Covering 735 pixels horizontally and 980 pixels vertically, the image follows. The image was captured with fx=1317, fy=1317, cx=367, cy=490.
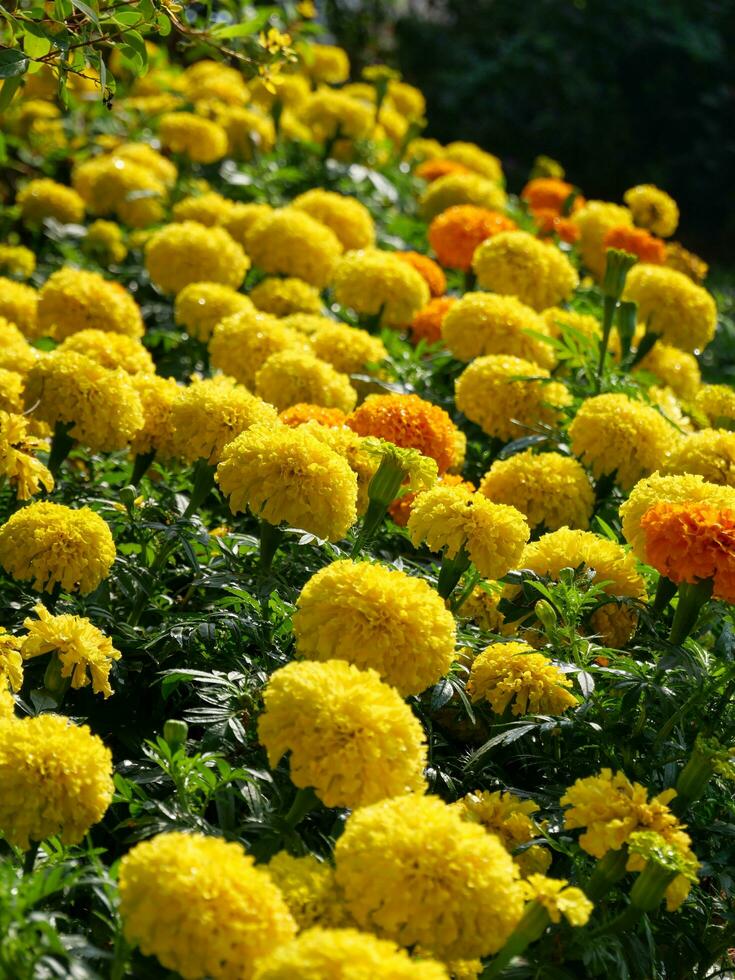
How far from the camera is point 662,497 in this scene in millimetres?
2281

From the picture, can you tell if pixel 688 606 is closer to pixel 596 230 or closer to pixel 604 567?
pixel 604 567

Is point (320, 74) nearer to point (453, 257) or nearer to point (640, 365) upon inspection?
point (453, 257)

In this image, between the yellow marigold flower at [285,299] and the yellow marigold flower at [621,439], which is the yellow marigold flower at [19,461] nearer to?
the yellow marigold flower at [621,439]

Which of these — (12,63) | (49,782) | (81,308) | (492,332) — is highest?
(12,63)

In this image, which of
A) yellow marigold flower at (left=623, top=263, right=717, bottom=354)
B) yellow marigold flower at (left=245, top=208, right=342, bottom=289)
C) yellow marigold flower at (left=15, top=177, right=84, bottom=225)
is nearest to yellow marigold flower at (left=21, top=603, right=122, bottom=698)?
yellow marigold flower at (left=245, top=208, right=342, bottom=289)

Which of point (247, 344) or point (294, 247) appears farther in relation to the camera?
point (294, 247)

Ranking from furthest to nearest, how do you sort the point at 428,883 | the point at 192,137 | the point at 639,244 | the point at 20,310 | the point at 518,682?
the point at 192,137 → the point at 639,244 → the point at 20,310 → the point at 518,682 → the point at 428,883

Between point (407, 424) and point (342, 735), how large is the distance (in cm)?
116

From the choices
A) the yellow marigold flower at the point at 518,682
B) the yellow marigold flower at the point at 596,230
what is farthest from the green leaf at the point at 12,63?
the yellow marigold flower at the point at 596,230

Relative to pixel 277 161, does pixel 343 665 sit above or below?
above

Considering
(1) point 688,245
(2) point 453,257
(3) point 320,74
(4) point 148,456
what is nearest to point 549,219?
(2) point 453,257

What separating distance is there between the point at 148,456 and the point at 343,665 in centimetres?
122

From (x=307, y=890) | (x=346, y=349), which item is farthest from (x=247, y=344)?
(x=307, y=890)

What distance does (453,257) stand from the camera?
4367 mm
